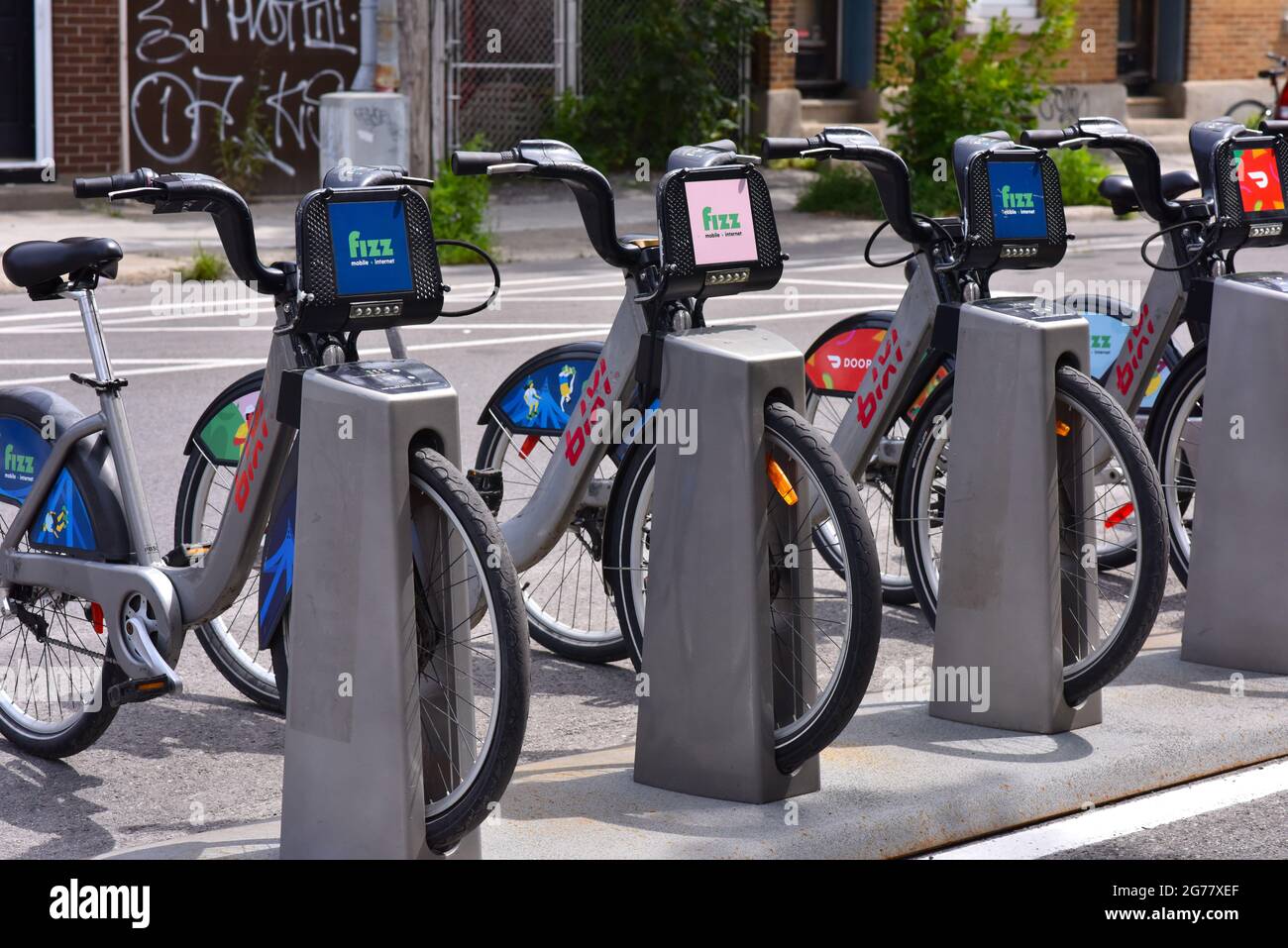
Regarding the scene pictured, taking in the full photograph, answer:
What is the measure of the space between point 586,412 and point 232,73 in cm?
1407

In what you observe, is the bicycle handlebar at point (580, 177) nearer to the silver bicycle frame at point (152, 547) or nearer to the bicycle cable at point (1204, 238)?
the silver bicycle frame at point (152, 547)

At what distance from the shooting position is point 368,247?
3900 millimetres

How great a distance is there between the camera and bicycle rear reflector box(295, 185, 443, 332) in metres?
3.85

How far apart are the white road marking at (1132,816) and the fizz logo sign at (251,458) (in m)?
1.73

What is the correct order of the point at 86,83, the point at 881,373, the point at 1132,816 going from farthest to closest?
the point at 86,83, the point at 881,373, the point at 1132,816

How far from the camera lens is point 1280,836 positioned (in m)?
4.12

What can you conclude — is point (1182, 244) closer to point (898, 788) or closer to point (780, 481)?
point (780, 481)

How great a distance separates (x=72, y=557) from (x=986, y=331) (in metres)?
2.27

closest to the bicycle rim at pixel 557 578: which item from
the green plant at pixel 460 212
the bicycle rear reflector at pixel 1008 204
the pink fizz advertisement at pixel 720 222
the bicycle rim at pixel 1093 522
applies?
the bicycle rim at pixel 1093 522

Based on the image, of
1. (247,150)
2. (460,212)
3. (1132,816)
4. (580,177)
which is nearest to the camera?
(1132,816)

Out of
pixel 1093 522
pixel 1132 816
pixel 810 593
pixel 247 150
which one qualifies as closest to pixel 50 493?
pixel 810 593

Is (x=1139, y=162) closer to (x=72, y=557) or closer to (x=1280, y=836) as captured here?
(x=1280, y=836)

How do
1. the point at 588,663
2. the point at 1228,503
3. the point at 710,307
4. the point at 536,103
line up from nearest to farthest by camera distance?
the point at 1228,503 → the point at 588,663 → the point at 710,307 → the point at 536,103
